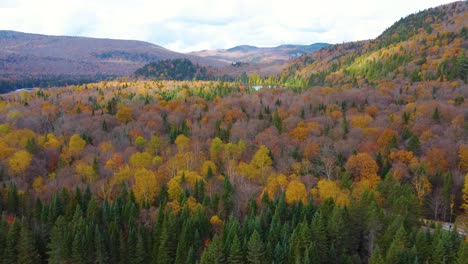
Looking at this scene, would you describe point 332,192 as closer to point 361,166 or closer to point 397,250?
point 361,166

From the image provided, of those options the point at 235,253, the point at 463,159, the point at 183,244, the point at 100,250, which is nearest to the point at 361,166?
the point at 463,159

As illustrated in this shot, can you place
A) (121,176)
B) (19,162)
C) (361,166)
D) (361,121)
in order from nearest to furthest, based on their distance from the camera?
(361,166) → (121,176) → (19,162) → (361,121)

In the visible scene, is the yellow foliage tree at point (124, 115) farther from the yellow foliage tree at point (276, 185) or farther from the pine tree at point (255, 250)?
the pine tree at point (255, 250)

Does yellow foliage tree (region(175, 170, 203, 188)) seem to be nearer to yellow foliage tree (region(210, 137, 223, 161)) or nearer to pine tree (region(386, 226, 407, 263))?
yellow foliage tree (region(210, 137, 223, 161))

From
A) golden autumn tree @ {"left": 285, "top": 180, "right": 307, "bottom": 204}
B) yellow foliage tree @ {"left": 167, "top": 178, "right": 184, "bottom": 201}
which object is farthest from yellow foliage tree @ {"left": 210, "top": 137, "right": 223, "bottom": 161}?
golden autumn tree @ {"left": 285, "top": 180, "right": 307, "bottom": 204}

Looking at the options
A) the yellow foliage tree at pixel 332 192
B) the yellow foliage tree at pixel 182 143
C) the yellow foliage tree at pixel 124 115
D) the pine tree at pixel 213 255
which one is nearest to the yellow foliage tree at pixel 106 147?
the yellow foliage tree at pixel 182 143
